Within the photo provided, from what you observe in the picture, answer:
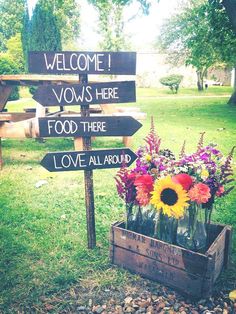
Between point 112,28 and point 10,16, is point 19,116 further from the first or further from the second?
point 10,16

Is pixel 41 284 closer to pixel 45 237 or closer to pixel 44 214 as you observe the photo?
pixel 45 237

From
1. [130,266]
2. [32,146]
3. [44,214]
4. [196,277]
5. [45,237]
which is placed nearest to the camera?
[196,277]

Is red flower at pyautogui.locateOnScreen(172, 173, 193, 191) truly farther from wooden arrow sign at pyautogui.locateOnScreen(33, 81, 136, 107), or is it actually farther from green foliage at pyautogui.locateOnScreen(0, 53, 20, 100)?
green foliage at pyautogui.locateOnScreen(0, 53, 20, 100)

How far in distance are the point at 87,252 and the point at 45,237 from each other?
1.62 feet

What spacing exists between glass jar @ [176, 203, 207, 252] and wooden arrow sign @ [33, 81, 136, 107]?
1.05m

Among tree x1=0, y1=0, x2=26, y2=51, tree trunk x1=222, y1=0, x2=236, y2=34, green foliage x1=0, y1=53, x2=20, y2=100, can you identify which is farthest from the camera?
tree x1=0, y1=0, x2=26, y2=51

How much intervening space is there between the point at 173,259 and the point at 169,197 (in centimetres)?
46

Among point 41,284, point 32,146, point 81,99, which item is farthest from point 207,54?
point 41,284

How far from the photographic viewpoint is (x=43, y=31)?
17.0 metres

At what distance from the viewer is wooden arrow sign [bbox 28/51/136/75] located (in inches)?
97.1

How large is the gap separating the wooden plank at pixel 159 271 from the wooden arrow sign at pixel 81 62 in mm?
1397

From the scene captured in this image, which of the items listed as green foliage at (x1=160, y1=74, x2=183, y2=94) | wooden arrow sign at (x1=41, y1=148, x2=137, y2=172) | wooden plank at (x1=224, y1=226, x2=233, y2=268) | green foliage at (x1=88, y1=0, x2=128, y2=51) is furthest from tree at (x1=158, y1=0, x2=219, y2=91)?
wooden plank at (x1=224, y1=226, x2=233, y2=268)

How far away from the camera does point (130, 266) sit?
2520mm

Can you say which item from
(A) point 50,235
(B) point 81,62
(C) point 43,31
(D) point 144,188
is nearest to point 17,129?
(A) point 50,235
